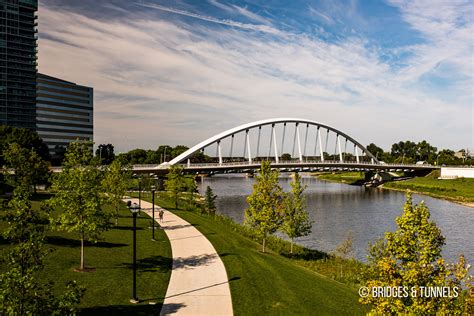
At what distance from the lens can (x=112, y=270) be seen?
19.4m

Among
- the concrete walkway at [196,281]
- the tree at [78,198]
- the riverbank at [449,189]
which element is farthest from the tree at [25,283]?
the riverbank at [449,189]

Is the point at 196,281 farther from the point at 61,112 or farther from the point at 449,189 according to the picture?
the point at 61,112

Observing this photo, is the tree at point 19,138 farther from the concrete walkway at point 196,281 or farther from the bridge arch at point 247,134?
the concrete walkway at point 196,281

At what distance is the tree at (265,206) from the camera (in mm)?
26656

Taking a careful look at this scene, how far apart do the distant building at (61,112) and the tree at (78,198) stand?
449 ft

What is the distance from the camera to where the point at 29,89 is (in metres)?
135

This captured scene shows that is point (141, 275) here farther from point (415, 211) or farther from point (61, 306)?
point (415, 211)

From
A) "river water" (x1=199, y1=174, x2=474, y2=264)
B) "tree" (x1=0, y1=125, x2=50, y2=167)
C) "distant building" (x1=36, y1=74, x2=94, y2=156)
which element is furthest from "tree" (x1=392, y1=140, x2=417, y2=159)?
"tree" (x1=0, y1=125, x2=50, y2=167)

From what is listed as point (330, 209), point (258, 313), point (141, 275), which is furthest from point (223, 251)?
point (330, 209)

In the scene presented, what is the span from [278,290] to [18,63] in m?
144

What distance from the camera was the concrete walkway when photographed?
1493 centimetres

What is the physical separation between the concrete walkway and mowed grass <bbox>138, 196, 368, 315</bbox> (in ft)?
1.61

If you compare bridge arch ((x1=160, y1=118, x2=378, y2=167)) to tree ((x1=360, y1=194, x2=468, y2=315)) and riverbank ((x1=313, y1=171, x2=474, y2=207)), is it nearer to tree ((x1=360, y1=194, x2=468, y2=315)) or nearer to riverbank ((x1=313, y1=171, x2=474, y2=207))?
riverbank ((x1=313, y1=171, x2=474, y2=207))

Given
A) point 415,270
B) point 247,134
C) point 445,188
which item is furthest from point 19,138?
point 445,188
